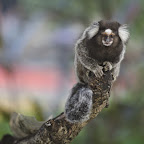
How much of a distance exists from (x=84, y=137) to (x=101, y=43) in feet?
6.29

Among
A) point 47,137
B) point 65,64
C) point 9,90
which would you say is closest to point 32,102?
point 9,90

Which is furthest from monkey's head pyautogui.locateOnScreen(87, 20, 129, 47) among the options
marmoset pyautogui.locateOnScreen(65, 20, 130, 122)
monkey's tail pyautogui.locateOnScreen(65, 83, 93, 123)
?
monkey's tail pyautogui.locateOnScreen(65, 83, 93, 123)

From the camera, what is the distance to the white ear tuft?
152 cm

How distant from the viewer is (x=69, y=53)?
377 cm

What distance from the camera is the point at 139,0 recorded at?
329 cm

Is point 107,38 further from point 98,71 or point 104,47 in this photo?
point 98,71

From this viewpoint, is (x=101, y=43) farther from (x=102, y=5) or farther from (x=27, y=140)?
(x=102, y=5)

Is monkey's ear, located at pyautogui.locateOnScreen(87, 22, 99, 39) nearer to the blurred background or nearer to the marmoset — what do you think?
the marmoset

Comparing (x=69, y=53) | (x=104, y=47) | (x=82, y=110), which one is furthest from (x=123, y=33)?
(x=69, y=53)

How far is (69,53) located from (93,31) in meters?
2.21

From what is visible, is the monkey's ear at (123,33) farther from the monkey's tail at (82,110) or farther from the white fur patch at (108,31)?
the monkey's tail at (82,110)

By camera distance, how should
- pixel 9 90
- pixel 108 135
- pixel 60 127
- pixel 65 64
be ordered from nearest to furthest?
pixel 60 127, pixel 108 135, pixel 9 90, pixel 65 64

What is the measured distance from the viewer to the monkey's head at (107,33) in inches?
58.5

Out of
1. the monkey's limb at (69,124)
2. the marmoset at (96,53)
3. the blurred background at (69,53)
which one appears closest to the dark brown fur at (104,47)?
the marmoset at (96,53)
